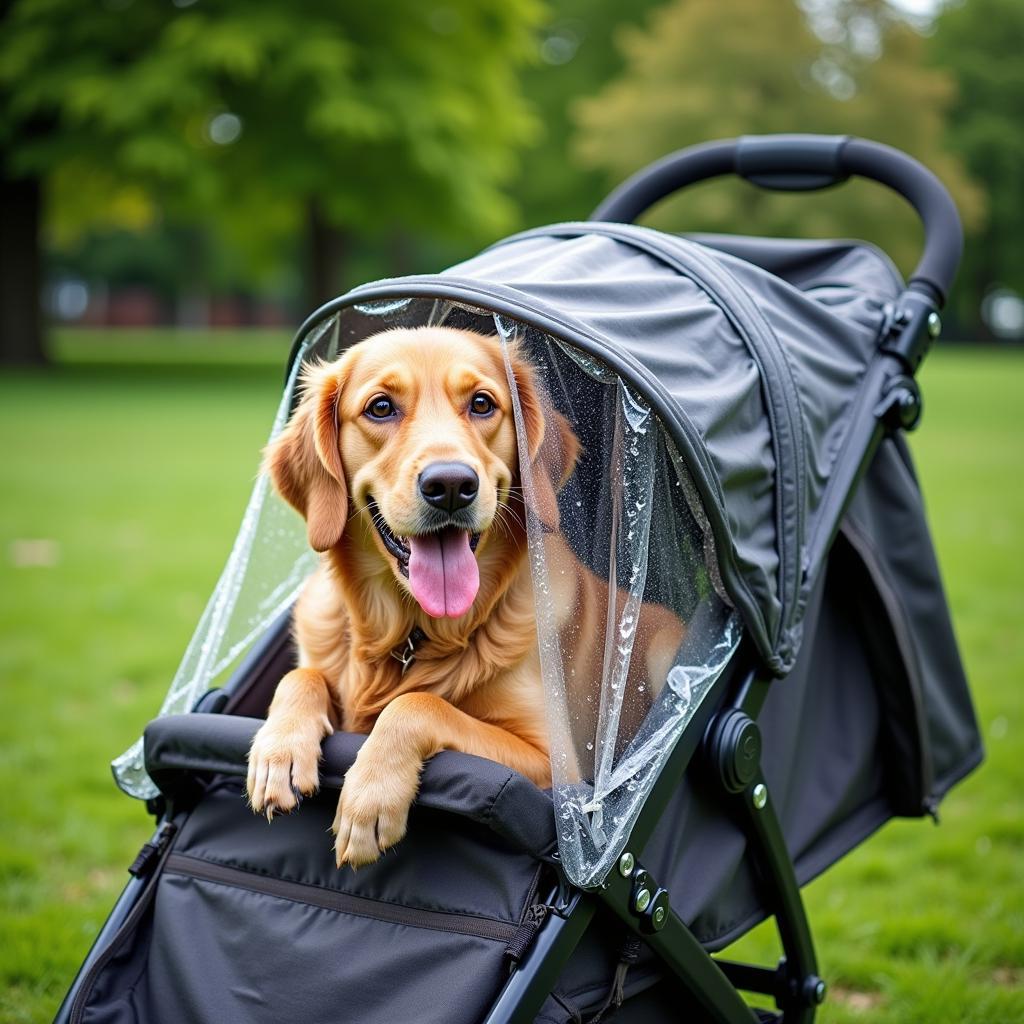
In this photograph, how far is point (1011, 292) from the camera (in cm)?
4744

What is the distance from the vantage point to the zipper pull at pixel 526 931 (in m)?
2.00

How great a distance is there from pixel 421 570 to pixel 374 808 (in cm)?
54

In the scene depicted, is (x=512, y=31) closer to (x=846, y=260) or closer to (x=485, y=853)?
(x=846, y=260)

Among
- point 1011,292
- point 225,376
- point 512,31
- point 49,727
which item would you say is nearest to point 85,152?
point 225,376

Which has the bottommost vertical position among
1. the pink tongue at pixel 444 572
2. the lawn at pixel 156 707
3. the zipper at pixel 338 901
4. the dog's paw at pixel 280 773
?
the lawn at pixel 156 707

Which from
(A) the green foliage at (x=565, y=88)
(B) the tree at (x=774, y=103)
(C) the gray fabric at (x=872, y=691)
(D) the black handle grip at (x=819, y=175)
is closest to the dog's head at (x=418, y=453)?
(C) the gray fabric at (x=872, y=691)

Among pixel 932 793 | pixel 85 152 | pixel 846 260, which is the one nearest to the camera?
pixel 932 793

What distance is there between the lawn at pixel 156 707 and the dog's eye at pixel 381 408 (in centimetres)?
167

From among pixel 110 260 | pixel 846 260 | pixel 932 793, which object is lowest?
pixel 110 260

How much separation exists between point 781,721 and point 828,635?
40 cm

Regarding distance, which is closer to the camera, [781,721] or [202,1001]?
[202,1001]

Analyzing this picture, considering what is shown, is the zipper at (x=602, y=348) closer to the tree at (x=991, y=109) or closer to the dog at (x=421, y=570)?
the dog at (x=421, y=570)

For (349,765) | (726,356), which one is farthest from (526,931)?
(726,356)

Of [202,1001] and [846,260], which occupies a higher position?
[846,260]
